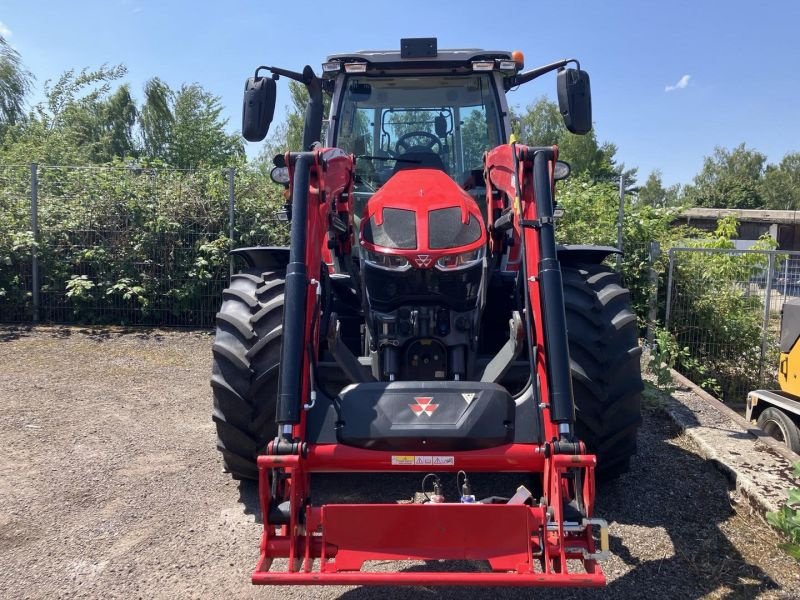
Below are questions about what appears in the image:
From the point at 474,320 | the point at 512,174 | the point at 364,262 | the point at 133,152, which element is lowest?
the point at 474,320

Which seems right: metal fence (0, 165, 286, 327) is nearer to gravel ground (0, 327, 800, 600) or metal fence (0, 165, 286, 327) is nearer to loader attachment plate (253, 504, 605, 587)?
gravel ground (0, 327, 800, 600)

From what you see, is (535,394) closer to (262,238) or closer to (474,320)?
(474,320)

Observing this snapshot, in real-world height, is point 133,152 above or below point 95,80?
below

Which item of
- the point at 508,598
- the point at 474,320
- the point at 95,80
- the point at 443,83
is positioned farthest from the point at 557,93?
the point at 95,80

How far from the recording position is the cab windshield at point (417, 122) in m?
4.55

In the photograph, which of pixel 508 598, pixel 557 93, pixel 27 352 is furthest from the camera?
pixel 27 352

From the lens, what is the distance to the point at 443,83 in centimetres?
457

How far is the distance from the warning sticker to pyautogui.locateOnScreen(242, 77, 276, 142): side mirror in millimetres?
2079

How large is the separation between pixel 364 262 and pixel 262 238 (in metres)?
5.92

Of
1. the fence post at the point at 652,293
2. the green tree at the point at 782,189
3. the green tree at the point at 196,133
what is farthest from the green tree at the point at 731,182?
the fence post at the point at 652,293

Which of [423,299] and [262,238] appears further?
[262,238]

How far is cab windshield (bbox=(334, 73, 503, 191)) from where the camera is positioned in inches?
179

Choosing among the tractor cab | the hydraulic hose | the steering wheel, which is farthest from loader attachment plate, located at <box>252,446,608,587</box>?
the steering wheel

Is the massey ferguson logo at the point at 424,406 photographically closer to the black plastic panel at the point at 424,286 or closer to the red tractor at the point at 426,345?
the red tractor at the point at 426,345
